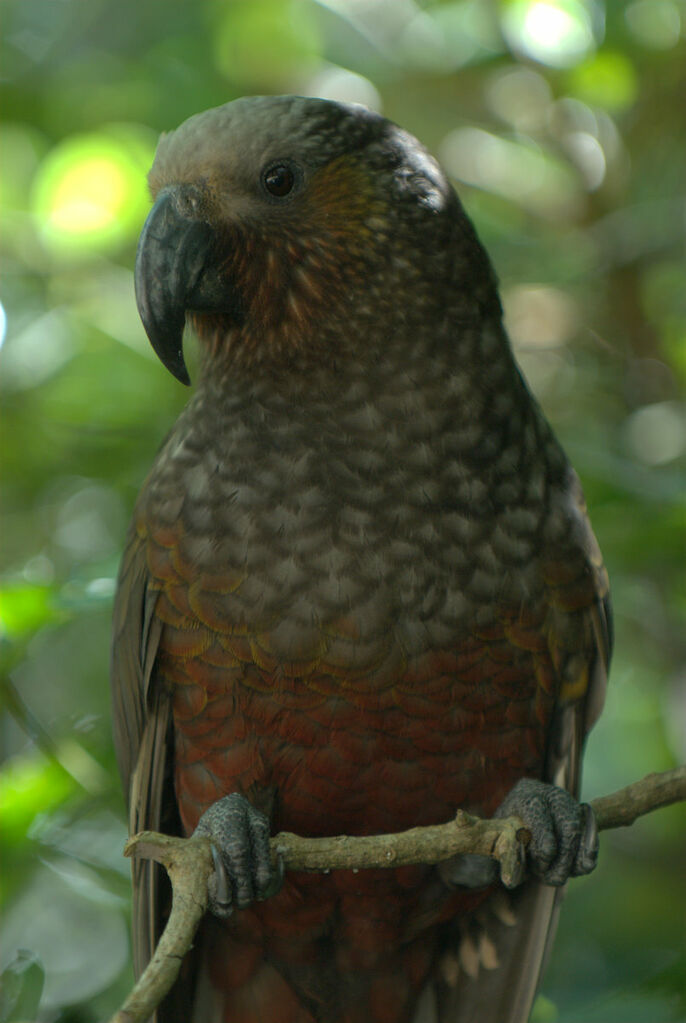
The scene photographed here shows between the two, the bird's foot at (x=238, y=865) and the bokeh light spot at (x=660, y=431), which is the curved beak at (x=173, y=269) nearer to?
the bird's foot at (x=238, y=865)

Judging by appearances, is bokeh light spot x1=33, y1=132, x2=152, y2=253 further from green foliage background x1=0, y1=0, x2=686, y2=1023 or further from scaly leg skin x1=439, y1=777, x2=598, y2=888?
scaly leg skin x1=439, y1=777, x2=598, y2=888

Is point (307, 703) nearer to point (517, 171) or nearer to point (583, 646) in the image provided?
point (583, 646)

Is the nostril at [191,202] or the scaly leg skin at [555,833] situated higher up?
the nostril at [191,202]

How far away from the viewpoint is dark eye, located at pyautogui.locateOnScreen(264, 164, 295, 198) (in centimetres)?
182

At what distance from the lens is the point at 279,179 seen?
1.82m

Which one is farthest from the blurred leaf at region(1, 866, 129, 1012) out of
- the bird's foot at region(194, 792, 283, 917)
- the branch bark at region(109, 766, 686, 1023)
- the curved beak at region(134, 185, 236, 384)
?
the curved beak at region(134, 185, 236, 384)

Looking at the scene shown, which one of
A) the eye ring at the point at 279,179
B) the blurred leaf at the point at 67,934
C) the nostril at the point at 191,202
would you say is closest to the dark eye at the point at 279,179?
the eye ring at the point at 279,179

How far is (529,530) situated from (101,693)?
1.67 meters

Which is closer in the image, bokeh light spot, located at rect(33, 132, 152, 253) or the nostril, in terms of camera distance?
the nostril

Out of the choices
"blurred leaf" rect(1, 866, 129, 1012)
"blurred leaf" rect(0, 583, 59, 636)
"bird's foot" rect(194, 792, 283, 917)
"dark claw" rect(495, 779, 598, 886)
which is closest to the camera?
"bird's foot" rect(194, 792, 283, 917)

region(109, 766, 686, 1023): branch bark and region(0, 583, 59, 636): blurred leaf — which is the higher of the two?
region(0, 583, 59, 636): blurred leaf

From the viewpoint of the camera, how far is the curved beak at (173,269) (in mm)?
1725

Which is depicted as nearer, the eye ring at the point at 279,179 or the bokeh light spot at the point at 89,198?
the eye ring at the point at 279,179

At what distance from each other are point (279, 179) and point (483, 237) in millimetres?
1198
